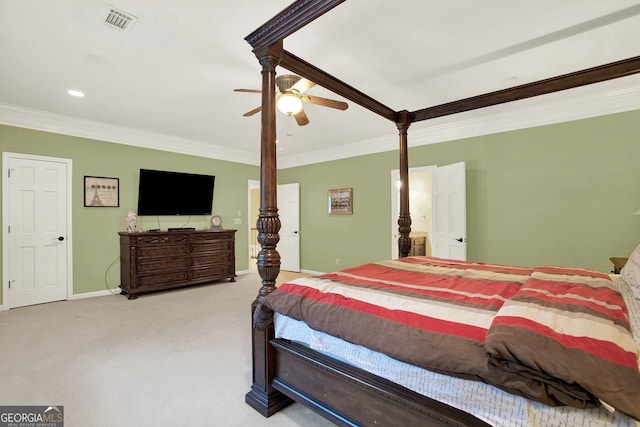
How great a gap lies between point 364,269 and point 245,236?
4.70m

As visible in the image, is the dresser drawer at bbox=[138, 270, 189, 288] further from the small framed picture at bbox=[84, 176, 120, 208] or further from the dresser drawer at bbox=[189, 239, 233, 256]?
the small framed picture at bbox=[84, 176, 120, 208]

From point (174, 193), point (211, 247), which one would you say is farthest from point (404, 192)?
point (174, 193)

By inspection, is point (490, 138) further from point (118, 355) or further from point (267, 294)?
point (118, 355)

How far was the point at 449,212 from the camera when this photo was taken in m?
4.29

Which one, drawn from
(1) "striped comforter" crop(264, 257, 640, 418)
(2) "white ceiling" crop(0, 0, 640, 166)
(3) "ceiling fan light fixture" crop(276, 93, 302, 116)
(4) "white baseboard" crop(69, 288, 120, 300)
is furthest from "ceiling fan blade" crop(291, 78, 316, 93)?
(4) "white baseboard" crop(69, 288, 120, 300)

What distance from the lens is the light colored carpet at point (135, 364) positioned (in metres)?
1.87

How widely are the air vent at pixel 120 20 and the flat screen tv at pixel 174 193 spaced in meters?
3.14

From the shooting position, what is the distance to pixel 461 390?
1093mm

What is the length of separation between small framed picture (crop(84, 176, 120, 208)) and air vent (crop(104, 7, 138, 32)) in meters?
3.19

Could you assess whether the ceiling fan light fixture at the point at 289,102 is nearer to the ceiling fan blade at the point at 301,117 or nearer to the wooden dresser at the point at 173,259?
the ceiling fan blade at the point at 301,117

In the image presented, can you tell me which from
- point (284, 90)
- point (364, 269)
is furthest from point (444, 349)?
point (284, 90)

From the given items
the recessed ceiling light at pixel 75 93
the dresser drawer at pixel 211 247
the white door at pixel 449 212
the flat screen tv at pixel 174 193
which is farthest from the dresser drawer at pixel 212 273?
the white door at pixel 449 212

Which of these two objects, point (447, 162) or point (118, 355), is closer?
point (118, 355)

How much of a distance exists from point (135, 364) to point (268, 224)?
184 cm
